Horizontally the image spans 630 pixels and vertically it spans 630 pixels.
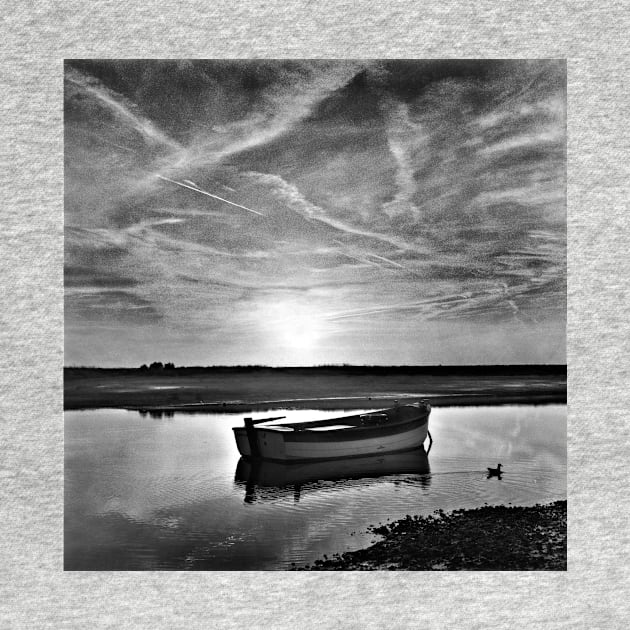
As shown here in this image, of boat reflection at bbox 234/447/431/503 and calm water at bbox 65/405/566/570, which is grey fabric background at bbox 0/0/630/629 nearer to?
calm water at bbox 65/405/566/570

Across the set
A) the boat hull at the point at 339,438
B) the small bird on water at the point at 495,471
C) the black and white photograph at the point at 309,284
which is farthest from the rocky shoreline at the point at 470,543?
the boat hull at the point at 339,438

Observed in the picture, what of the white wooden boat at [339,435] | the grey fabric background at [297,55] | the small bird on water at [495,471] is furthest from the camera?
the white wooden boat at [339,435]

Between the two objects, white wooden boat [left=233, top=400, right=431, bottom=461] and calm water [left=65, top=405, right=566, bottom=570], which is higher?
white wooden boat [left=233, top=400, right=431, bottom=461]

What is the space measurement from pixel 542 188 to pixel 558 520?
1633 mm

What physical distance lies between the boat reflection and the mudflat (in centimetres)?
32

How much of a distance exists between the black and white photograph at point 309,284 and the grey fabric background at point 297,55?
0.09 metres

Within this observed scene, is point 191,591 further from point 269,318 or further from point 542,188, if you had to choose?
point 542,188

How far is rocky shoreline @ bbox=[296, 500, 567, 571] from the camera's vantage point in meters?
3.11

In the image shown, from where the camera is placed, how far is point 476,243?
3445 millimetres

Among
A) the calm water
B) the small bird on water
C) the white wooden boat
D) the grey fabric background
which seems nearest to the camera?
the grey fabric background

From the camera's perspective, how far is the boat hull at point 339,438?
3582 mm

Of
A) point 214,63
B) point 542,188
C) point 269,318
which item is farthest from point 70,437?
point 542,188

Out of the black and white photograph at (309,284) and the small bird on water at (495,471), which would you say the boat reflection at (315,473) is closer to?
the black and white photograph at (309,284)

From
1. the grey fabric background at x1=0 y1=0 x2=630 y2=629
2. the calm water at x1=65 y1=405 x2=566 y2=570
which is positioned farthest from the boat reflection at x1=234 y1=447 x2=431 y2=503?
the grey fabric background at x1=0 y1=0 x2=630 y2=629
